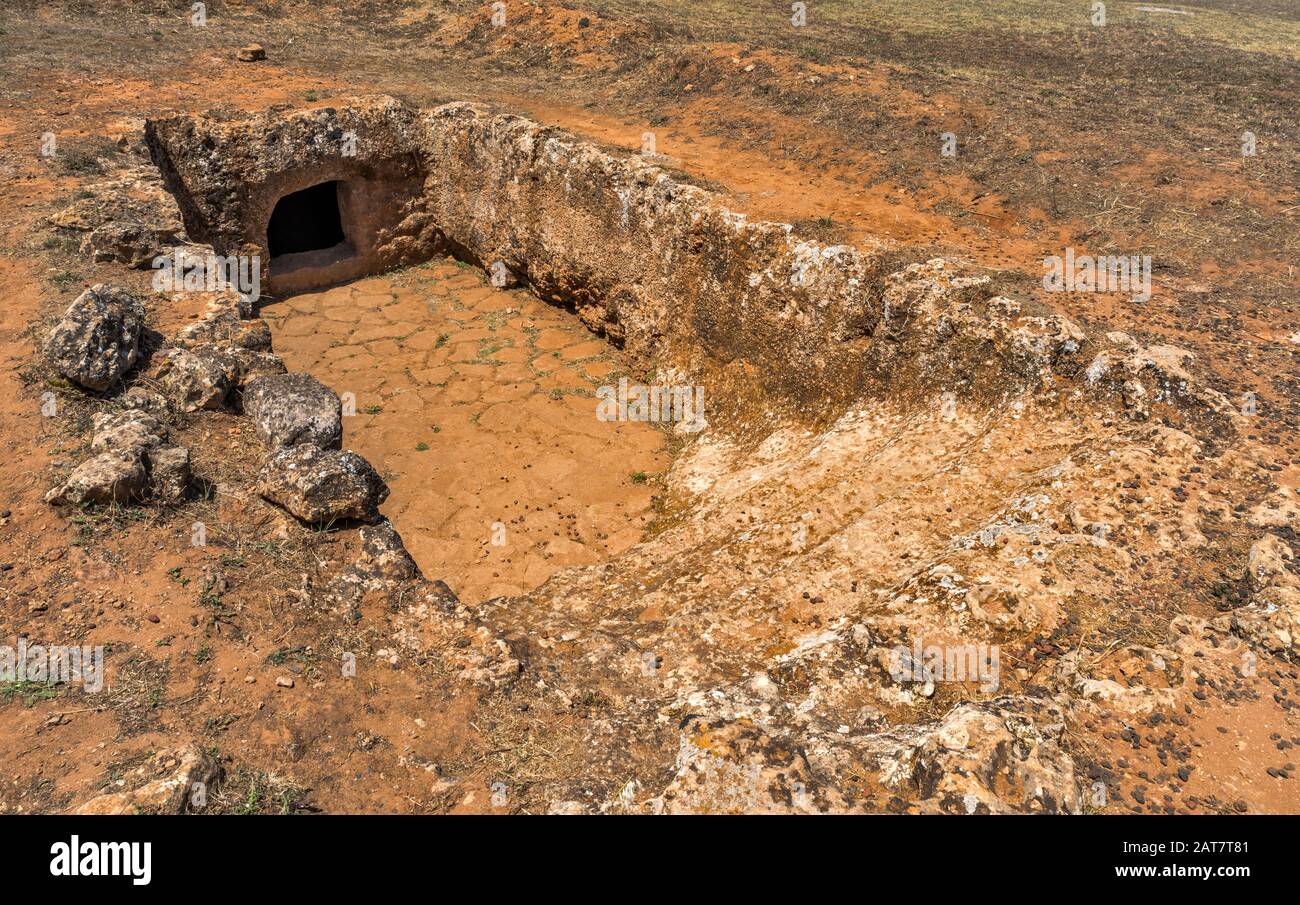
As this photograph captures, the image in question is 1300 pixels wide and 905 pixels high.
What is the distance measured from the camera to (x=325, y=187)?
14.4m

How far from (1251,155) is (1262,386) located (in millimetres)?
6121

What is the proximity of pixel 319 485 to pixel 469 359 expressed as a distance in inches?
230

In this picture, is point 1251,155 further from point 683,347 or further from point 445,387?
point 445,387

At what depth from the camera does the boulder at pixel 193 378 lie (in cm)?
669

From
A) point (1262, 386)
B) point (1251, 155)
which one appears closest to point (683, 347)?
point (1262, 386)

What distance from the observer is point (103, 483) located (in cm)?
541

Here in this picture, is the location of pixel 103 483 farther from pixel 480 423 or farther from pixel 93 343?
pixel 480 423

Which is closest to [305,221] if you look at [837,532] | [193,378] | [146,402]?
[193,378]

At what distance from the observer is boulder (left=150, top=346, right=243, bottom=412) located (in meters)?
6.69

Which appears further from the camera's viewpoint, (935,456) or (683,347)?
(683,347)

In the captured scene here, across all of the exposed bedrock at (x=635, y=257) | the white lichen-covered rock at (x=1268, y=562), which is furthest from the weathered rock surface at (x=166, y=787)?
the exposed bedrock at (x=635, y=257)

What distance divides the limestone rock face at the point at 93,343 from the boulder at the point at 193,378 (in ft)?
0.87

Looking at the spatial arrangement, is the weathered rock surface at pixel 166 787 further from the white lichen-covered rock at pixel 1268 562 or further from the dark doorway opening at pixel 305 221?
the dark doorway opening at pixel 305 221

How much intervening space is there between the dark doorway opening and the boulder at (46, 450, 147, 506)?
31.1 feet
